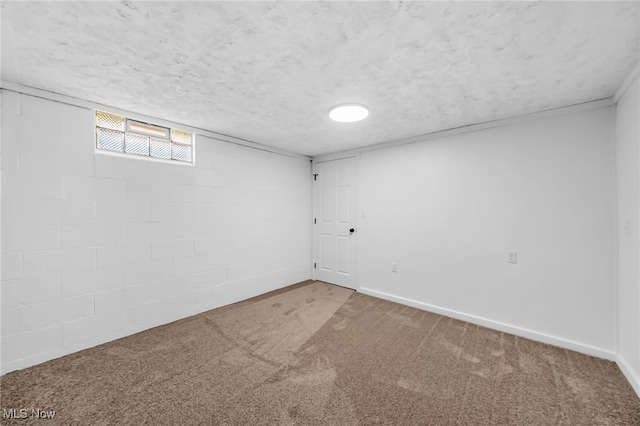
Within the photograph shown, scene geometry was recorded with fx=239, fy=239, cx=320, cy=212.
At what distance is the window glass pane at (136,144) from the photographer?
2.61m

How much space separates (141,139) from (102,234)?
1.10m

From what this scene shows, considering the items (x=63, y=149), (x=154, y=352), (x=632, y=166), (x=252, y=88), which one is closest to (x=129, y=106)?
(x=63, y=149)

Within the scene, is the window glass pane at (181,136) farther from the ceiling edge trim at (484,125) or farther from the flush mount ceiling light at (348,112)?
the ceiling edge trim at (484,125)

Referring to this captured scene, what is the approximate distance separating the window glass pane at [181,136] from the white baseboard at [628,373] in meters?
4.78

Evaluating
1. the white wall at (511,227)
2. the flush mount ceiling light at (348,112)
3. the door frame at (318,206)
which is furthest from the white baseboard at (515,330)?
→ the flush mount ceiling light at (348,112)

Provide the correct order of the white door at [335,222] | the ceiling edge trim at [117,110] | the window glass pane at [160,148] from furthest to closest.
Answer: the white door at [335,222] → the window glass pane at [160,148] → the ceiling edge trim at [117,110]

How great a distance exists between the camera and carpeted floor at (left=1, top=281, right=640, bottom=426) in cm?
158

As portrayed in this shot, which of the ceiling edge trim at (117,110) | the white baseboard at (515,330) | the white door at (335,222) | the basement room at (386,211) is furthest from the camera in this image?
the white door at (335,222)

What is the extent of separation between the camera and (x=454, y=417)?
5.11 ft

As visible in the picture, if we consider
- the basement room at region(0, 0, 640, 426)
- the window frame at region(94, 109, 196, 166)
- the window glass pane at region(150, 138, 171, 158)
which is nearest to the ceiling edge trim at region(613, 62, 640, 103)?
the basement room at region(0, 0, 640, 426)

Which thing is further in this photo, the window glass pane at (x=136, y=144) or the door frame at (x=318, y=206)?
the door frame at (x=318, y=206)

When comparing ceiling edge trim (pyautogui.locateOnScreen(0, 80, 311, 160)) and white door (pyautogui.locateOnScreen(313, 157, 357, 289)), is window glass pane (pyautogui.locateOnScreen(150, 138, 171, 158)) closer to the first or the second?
ceiling edge trim (pyautogui.locateOnScreen(0, 80, 311, 160))

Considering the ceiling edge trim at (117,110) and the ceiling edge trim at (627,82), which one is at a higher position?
the ceiling edge trim at (117,110)

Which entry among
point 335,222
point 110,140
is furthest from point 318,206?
point 110,140
